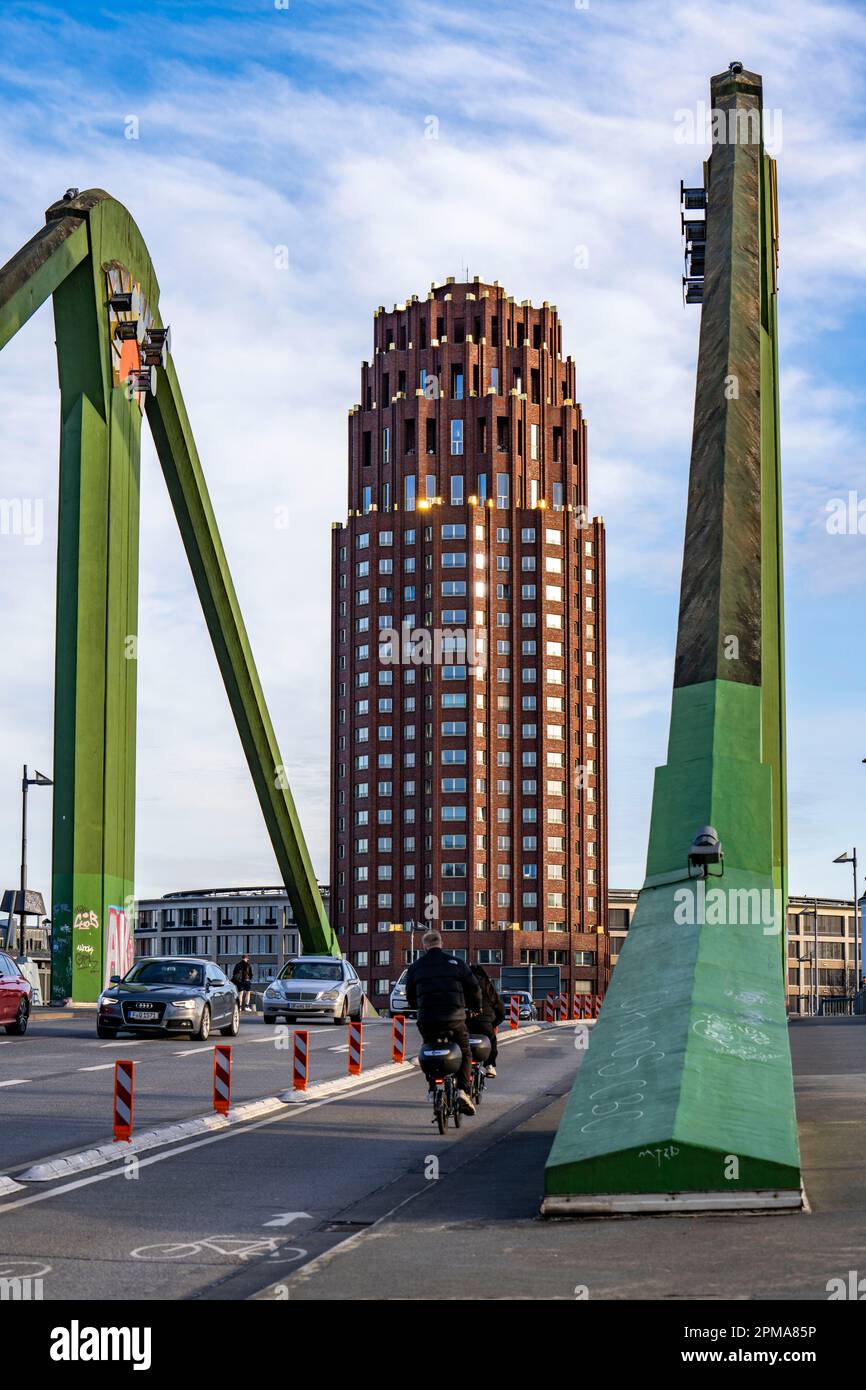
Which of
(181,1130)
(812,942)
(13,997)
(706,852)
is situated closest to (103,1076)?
(181,1130)

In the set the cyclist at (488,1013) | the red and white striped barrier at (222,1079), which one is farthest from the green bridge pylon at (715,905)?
the red and white striped barrier at (222,1079)

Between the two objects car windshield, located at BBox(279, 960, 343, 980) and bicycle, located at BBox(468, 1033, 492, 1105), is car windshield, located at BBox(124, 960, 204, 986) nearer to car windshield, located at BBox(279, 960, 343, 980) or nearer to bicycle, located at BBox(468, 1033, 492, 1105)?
car windshield, located at BBox(279, 960, 343, 980)

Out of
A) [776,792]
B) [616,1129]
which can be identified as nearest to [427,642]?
[776,792]

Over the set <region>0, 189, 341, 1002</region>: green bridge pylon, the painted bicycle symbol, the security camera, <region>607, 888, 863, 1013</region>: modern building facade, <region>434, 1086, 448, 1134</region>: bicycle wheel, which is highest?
<region>0, 189, 341, 1002</region>: green bridge pylon

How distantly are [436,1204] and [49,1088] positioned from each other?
981 cm

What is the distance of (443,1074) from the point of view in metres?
16.7

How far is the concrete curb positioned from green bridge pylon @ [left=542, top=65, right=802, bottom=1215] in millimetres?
3843

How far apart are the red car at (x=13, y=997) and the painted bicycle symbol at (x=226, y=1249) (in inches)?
787

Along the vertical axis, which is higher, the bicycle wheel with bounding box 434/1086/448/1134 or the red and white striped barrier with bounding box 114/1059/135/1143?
the red and white striped barrier with bounding box 114/1059/135/1143

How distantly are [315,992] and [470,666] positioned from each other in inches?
4353

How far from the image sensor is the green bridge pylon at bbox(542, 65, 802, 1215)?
10609mm
